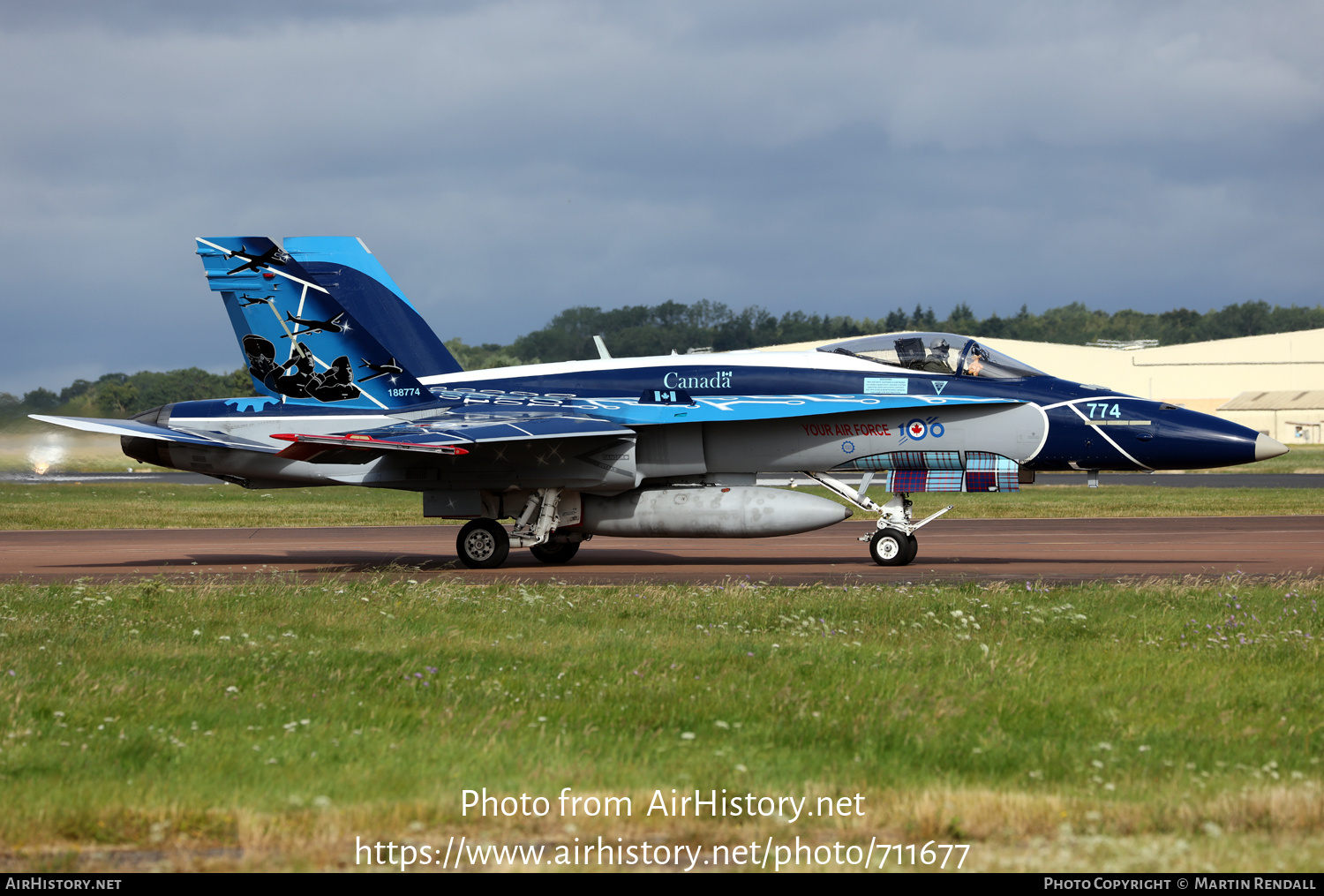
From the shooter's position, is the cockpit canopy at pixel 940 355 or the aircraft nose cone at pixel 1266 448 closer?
the aircraft nose cone at pixel 1266 448

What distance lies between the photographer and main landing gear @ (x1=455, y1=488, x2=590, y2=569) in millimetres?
16375

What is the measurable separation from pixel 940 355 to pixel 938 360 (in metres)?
0.08

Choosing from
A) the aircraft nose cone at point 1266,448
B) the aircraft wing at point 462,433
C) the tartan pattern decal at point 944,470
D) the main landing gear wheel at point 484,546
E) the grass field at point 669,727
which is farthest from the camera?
the main landing gear wheel at point 484,546

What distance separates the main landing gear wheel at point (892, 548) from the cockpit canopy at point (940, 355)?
7.61ft

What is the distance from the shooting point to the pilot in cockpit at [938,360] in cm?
1587

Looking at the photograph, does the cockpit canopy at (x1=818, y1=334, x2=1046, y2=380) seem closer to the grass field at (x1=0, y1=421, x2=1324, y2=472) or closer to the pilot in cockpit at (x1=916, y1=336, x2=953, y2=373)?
the pilot in cockpit at (x1=916, y1=336, x2=953, y2=373)

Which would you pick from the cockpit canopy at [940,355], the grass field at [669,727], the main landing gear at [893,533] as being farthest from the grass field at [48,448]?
the grass field at [669,727]

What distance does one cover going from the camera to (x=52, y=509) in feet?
99.7

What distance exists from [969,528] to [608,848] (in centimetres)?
2040

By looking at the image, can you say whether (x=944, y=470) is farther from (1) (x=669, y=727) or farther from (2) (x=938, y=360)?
(1) (x=669, y=727)

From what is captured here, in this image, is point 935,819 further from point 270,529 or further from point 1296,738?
point 270,529

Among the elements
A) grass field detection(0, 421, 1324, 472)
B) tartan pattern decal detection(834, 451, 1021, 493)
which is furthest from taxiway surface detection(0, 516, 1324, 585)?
grass field detection(0, 421, 1324, 472)

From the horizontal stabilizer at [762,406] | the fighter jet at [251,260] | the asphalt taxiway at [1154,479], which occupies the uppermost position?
the fighter jet at [251,260]

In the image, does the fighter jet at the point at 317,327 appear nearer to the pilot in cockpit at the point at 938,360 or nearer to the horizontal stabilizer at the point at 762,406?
the horizontal stabilizer at the point at 762,406
